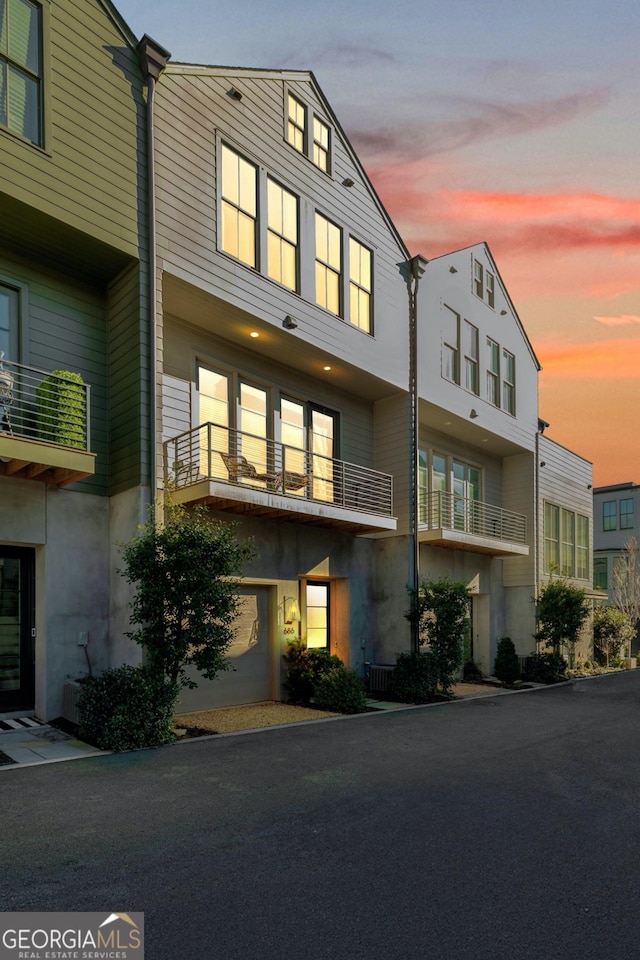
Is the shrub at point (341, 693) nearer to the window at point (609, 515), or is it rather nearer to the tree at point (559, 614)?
the tree at point (559, 614)

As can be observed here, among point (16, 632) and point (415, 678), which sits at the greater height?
Answer: point (16, 632)

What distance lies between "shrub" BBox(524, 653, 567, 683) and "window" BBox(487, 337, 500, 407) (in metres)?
8.12

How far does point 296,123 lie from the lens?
632 inches

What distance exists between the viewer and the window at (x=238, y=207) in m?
13.9

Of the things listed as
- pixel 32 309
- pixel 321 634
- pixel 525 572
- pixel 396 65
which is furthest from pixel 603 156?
pixel 525 572

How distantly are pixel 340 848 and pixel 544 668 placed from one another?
17.0m

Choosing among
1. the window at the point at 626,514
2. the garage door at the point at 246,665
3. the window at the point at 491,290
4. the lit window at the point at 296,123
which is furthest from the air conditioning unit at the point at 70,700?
the window at the point at 626,514

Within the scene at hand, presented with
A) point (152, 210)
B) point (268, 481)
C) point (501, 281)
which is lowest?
point (268, 481)

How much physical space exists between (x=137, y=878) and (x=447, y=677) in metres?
12.2

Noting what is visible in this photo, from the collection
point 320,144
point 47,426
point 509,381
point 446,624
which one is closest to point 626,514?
point 509,381

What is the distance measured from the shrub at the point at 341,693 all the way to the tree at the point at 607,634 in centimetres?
1686

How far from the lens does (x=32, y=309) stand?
1158cm

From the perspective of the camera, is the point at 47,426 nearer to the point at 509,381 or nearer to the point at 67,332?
the point at 67,332

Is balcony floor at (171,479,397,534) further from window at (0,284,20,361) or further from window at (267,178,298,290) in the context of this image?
window at (267,178,298,290)
